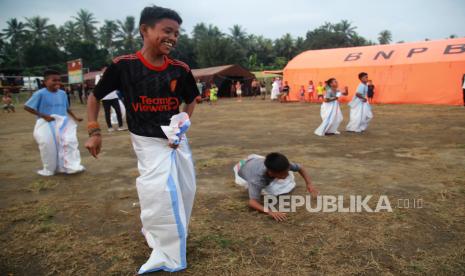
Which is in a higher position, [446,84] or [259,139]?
[446,84]

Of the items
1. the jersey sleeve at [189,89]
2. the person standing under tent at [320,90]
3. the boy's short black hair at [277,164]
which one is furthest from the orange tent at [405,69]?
the jersey sleeve at [189,89]

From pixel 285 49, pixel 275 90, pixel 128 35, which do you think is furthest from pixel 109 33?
pixel 275 90

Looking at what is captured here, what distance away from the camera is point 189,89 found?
9.25 feet

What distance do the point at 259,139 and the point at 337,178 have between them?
363 cm

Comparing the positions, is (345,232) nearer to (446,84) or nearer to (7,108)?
(446,84)

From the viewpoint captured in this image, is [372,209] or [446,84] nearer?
[372,209]

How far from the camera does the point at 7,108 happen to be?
813 inches

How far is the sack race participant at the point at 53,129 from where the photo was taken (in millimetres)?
5309

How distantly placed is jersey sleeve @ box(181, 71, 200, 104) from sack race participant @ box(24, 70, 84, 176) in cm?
351

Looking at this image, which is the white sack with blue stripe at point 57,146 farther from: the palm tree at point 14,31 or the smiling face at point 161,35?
the palm tree at point 14,31

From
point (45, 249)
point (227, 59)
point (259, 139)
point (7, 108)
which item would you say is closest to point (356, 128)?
point (259, 139)

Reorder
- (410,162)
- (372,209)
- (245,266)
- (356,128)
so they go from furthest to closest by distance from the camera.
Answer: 1. (356,128)
2. (410,162)
3. (372,209)
4. (245,266)

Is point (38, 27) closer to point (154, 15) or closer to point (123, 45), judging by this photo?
point (123, 45)

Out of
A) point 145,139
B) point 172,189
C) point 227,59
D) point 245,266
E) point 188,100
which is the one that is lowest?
point 245,266
